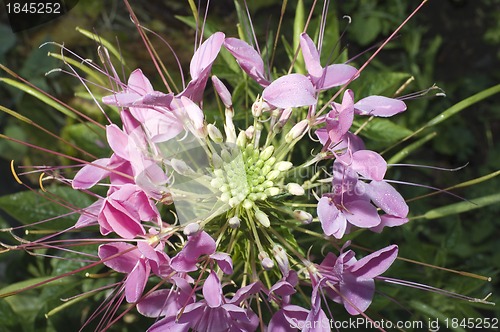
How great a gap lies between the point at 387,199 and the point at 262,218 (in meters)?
0.20

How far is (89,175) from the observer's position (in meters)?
0.96

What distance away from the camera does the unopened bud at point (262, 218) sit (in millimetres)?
933

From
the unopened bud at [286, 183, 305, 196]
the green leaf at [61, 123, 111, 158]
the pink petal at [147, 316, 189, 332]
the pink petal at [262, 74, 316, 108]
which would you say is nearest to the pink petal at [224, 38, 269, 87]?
the pink petal at [262, 74, 316, 108]

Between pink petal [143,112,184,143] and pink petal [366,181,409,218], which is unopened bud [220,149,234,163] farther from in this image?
pink petal [366,181,409,218]

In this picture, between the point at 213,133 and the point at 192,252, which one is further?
the point at 213,133

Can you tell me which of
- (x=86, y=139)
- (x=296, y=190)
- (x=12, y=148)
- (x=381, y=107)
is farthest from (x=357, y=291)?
(x=12, y=148)

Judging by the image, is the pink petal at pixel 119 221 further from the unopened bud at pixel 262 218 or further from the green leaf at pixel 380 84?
the green leaf at pixel 380 84

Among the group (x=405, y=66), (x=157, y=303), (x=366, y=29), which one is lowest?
(x=405, y=66)

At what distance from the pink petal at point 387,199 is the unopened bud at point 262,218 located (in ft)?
0.55

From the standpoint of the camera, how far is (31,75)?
1900mm

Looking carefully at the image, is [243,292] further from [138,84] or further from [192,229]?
[138,84]

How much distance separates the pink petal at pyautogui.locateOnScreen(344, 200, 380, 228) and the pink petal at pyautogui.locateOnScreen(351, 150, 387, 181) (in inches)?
1.8

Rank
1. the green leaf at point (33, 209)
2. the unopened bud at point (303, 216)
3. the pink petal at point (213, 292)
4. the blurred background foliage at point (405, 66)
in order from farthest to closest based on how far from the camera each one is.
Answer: the blurred background foliage at point (405, 66)
the green leaf at point (33, 209)
the unopened bud at point (303, 216)
the pink petal at point (213, 292)

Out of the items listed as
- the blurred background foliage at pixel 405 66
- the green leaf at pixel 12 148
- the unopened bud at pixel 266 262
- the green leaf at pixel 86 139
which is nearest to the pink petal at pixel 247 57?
the unopened bud at pixel 266 262
